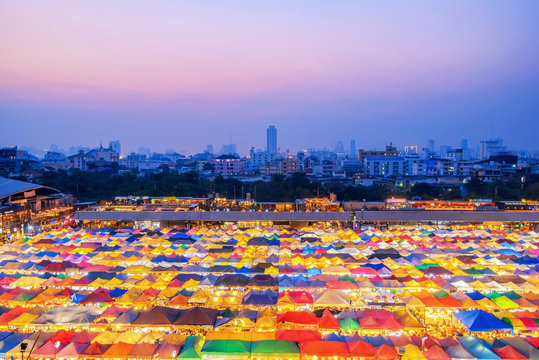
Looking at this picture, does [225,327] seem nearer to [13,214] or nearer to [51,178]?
[13,214]

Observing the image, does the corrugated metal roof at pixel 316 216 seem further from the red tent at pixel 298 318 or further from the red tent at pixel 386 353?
the red tent at pixel 386 353

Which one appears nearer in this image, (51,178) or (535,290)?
(535,290)

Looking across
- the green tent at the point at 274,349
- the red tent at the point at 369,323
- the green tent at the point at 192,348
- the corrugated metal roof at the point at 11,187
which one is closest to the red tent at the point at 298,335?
the green tent at the point at 274,349

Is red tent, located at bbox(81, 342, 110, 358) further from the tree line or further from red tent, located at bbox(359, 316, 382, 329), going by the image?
the tree line

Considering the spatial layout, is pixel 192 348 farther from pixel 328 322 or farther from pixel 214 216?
pixel 214 216

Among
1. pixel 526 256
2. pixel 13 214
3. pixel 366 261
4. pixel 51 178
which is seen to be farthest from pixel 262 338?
pixel 51 178

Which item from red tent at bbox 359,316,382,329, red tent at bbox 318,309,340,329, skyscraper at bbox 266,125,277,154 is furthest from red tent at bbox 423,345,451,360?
skyscraper at bbox 266,125,277,154
